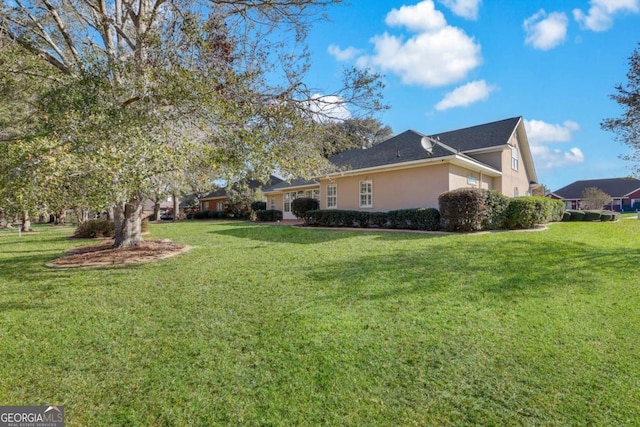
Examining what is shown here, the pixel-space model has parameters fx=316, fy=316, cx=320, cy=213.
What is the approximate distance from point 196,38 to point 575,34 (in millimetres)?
11437

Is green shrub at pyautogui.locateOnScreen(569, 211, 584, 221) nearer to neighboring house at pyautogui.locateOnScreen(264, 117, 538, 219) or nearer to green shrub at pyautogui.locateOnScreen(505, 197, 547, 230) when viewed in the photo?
neighboring house at pyautogui.locateOnScreen(264, 117, 538, 219)

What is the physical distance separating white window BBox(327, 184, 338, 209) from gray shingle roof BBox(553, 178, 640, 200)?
50125 mm

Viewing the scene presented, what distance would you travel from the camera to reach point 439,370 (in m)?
3.41

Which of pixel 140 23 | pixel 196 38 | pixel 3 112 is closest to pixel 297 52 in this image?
pixel 196 38

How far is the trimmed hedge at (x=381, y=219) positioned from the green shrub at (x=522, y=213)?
298 cm

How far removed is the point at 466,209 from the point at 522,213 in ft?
10.2

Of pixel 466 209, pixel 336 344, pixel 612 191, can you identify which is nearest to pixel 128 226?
pixel 336 344

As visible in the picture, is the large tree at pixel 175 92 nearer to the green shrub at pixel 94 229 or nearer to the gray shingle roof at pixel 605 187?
the green shrub at pixel 94 229

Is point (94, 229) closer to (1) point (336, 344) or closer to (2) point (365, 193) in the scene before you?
(2) point (365, 193)

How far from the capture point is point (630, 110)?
30.1ft

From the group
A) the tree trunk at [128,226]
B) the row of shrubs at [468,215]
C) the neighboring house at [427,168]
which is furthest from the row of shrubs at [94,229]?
the row of shrubs at [468,215]

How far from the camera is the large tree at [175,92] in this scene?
520 cm

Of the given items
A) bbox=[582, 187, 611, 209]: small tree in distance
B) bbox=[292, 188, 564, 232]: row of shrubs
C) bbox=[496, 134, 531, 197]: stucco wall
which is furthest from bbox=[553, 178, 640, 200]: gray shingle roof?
bbox=[292, 188, 564, 232]: row of shrubs

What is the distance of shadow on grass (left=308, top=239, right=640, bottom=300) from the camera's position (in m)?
5.55
